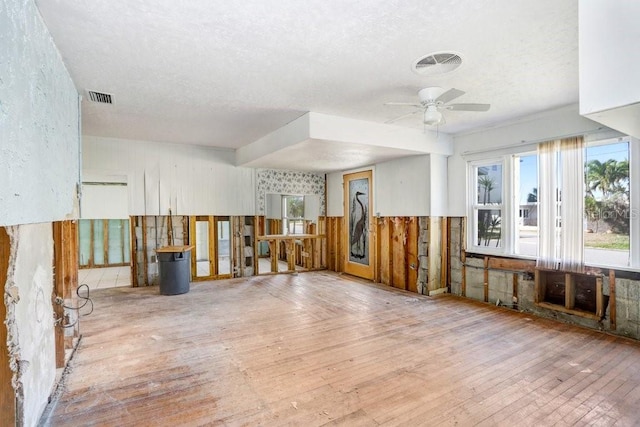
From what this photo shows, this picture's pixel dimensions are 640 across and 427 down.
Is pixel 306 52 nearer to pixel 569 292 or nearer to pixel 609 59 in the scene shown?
pixel 609 59

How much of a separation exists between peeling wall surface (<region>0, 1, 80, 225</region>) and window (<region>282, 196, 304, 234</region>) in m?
6.02

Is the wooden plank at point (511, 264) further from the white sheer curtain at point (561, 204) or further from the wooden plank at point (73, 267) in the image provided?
the wooden plank at point (73, 267)

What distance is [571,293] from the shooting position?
4074 millimetres

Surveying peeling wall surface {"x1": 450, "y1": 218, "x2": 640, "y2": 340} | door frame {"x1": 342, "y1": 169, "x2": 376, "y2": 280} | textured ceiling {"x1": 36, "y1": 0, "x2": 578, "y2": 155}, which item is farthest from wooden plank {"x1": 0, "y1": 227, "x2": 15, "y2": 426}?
door frame {"x1": 342, "y1": 169, "x2": 376, "y2": 280}

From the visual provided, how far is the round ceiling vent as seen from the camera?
8.98 ft

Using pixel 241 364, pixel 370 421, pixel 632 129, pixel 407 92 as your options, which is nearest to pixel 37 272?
pixel 241 364

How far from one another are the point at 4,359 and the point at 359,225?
19.7 ft

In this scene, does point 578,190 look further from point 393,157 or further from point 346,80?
point 346,80

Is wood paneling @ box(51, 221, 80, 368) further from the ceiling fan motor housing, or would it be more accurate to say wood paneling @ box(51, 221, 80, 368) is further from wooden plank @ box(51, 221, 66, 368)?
the ceiling fan motor housing

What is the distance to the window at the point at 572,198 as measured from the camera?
364cm

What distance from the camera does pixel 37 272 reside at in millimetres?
2199

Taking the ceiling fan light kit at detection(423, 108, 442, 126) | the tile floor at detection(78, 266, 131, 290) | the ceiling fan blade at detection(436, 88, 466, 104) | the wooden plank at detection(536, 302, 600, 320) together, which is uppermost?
the ceiling fan blade at detection(436, 88, 466, 104)

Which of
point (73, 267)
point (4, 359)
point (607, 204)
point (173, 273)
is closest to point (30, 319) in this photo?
point (4, 359)

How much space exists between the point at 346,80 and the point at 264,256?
7167mm
